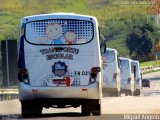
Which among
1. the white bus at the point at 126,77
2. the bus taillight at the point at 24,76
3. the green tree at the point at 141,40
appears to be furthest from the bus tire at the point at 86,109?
the green tree at the point at 141,40

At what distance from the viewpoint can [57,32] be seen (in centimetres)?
2225

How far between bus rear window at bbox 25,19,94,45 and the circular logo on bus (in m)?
0.62

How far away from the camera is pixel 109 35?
19800cm

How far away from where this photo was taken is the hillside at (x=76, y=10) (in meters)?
131

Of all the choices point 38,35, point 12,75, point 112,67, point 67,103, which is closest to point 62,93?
point 67,103

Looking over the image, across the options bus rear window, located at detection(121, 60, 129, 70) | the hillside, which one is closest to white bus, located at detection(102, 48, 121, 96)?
bus rear window, located at detection(121, 60, 129, 70)

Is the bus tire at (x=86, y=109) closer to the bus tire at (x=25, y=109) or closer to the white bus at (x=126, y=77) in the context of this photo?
the bus tire at (x=25, y=109)

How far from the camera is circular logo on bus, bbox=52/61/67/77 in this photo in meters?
22.2

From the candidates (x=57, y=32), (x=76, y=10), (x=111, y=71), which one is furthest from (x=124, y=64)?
(x=76, y=10)

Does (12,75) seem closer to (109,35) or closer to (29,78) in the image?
(29,78)

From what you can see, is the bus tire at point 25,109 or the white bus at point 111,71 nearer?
the bus tire at point 25,109

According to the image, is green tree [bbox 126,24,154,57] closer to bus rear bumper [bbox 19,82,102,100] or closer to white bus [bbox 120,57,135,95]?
white bus [bbox 120,57,135,95]

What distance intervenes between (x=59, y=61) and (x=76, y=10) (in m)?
127

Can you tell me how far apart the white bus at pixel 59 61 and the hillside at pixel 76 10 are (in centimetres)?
9708
